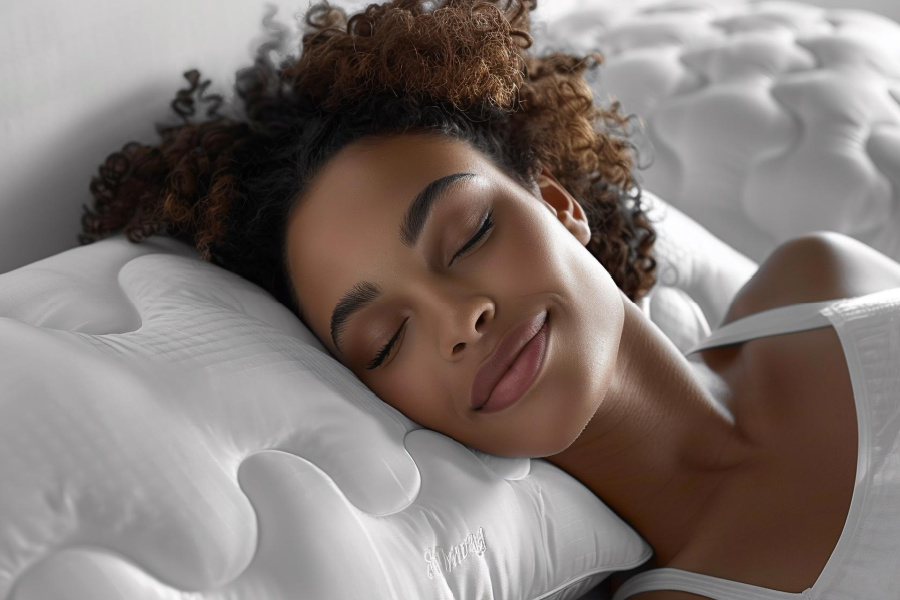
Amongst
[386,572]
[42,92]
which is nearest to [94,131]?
[42,92]

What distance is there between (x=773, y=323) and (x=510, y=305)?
0.53 meters

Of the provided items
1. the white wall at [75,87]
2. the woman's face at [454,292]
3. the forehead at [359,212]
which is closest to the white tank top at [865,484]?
the woman's face at [454,292]

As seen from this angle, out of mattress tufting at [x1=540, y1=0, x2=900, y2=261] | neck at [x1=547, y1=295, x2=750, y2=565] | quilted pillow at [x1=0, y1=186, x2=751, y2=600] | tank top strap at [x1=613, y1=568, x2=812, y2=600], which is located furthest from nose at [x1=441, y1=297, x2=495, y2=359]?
mattress tufting at [x1=540, y1=0, x2=900, y2=261]

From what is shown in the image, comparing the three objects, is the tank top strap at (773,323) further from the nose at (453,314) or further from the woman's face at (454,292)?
the nose at (453,314)

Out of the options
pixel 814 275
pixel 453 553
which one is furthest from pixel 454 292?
pixel 814 275

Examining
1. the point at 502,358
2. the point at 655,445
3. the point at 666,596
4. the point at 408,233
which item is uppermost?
the point at 408,233

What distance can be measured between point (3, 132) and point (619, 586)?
924 millimetres

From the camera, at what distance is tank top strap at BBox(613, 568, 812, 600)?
2.75ft

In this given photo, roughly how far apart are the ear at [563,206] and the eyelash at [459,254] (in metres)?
0.18

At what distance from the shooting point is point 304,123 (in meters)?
1.02

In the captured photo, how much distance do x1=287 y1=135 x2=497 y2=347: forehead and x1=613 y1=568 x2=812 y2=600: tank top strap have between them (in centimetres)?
48

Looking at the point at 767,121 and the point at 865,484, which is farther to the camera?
the point at 767,121

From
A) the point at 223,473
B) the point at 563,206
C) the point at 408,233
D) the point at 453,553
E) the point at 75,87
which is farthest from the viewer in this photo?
the point at 563,206

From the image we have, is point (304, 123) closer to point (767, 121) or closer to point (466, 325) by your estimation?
point (466, 325)
